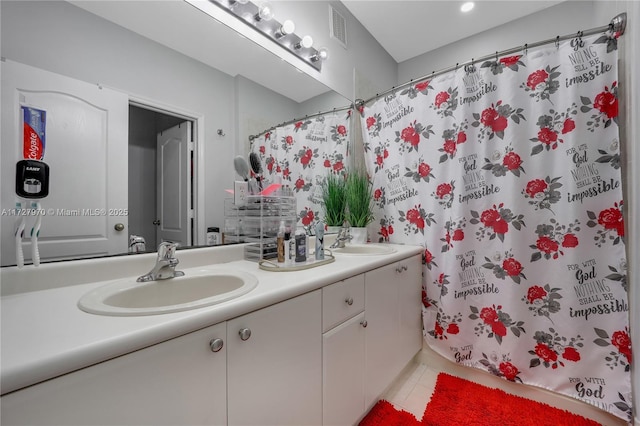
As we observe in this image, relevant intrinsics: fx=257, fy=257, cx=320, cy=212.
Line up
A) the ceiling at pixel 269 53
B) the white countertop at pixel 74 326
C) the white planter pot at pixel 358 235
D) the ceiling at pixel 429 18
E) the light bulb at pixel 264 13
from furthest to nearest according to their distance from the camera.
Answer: the ceiling at pixel 429 18, the white planter pot at pixel 358 235, the light bulb at pixel 264 13, the ceiling at pixel 269 53, the white countertop at pixel 74 326

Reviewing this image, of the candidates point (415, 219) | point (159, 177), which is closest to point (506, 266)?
point (415, 219)

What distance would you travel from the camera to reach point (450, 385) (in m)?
1.50

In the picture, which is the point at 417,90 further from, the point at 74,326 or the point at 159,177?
the point at 74,326

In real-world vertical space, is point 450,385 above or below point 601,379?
below

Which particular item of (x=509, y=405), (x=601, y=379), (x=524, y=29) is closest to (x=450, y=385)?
(x=509, y=405)

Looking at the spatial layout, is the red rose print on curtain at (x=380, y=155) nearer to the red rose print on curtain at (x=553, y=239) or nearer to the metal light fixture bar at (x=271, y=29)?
the metal light fixture bar at (x=271, y=29)

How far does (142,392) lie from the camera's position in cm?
51

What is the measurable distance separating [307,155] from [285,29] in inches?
28.2

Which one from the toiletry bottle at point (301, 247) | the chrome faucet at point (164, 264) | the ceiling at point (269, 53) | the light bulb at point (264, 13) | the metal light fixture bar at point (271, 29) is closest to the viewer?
the chrome faucet at point (164, 264)

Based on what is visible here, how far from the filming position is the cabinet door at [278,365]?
663 mm

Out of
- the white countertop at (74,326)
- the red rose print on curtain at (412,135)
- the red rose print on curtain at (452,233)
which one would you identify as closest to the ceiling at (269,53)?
the red rose print on curtain at (412,135)

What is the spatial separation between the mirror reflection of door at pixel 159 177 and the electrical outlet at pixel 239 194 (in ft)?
0.65

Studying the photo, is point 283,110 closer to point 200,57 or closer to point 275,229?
point 200,57

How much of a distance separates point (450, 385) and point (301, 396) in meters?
1.13
